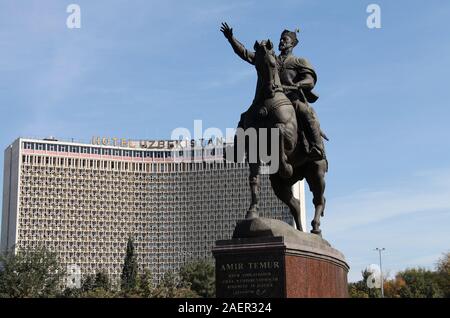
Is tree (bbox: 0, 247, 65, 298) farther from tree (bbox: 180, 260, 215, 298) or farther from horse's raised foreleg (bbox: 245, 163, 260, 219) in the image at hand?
horse's raised foreleg (bbox: 245, 163, 260, 219)

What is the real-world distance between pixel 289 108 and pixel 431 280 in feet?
264

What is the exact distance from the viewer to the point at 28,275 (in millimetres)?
65562

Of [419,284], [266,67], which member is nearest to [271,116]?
[266,67]

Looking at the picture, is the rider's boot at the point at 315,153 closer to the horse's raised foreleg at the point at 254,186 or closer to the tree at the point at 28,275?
the horse's raised foreleg at the point at 254,186

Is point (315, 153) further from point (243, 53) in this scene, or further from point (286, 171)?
point (243, 53)

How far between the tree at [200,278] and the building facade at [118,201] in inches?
2266

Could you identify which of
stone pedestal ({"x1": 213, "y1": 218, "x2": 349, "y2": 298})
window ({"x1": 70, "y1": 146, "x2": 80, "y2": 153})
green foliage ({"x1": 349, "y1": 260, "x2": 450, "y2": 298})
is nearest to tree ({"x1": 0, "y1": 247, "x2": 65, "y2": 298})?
green foliage ({"x1": 349, "y1": 260, "x2": 450, "y2": 298})

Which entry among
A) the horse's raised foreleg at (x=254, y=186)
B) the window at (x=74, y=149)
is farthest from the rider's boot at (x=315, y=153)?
the window at (x=74, y=149)

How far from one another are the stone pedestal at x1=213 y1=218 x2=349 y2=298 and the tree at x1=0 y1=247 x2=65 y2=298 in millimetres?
52106

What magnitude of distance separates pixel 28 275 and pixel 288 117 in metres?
54.8

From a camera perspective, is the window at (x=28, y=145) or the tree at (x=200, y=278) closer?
the tree at (x=200, y=278)

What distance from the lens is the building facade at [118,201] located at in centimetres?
14950

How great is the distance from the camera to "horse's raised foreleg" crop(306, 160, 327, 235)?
1745 cm
